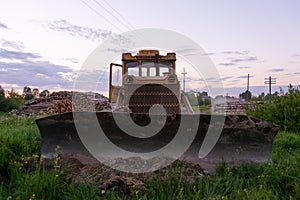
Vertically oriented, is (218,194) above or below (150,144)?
below

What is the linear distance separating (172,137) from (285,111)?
5328mm

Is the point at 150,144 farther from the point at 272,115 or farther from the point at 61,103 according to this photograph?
the point at 61,103

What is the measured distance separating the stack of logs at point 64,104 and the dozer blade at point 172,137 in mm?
7610

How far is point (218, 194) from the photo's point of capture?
2889 millimetres

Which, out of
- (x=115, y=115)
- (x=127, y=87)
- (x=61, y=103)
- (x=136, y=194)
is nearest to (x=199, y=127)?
(x=115, y=115)

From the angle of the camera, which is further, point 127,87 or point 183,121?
point 127,87

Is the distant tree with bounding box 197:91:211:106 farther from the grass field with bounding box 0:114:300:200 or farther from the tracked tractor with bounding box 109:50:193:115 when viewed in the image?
the grass field with bounding box 0:114:300:200

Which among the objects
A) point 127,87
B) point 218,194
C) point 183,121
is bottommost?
point 218,194

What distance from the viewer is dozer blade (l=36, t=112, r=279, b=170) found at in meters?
3.86

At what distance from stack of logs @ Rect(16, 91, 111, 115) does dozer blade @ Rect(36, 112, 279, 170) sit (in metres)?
7.61

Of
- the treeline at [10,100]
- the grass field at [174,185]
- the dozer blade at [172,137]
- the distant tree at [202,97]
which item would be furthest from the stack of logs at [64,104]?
the grass field at [174,185]

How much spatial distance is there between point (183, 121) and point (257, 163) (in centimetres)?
102

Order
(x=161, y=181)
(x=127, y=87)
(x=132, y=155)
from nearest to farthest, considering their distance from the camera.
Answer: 1. (x=161, y=181)
2. (x=132, y=155)
3. (x=127, y=87)

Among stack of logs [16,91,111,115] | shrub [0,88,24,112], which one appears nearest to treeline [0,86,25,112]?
shrub [0,88,24,112]
